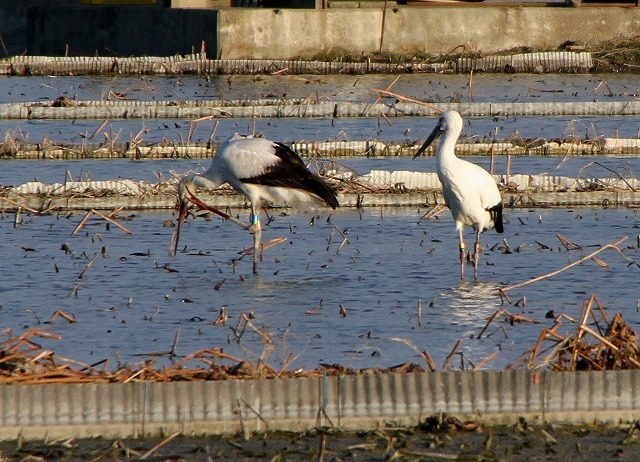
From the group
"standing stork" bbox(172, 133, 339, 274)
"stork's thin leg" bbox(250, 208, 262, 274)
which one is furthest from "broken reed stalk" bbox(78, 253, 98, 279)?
"stork's thin leg" bbox(250, 208, 262, 274)

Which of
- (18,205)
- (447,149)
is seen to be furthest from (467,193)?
(18,205)

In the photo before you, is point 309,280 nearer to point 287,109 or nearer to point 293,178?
point 293,178

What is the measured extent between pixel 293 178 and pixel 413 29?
56.6ft

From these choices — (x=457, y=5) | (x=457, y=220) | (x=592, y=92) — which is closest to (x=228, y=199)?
(x=457, y=220)

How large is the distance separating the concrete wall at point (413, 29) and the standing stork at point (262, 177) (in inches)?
609

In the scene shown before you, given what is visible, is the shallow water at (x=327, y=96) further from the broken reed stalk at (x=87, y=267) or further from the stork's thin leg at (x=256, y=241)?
the broken reed stalk at (x=87, y=267)

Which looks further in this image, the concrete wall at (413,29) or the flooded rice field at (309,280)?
the concrete wall at (413,29)

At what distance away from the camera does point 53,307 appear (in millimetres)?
7711

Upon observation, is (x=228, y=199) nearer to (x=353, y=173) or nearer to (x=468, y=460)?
(x=353, y=173)

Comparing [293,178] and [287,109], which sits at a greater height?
[287,109]

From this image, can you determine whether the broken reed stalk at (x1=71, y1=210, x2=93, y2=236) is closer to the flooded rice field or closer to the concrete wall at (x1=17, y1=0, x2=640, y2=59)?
the flooded rice field

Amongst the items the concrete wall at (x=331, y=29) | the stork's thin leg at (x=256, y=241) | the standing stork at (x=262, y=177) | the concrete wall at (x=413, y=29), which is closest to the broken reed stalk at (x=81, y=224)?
the standing stork at (x=262, y=177)

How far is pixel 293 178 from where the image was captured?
9.88 metres

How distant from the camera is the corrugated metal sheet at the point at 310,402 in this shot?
4914 mm
